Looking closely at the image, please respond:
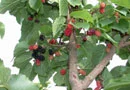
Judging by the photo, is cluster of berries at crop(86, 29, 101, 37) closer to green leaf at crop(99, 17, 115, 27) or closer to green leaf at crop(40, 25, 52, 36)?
green leaf at crop(99, 17, 115, 27)

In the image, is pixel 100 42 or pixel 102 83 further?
pixel 100 42

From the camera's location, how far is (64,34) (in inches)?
75.6

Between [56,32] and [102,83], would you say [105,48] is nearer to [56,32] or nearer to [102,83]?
[102,83]

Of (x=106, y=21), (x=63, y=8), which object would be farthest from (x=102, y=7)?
(x=63, y=8)

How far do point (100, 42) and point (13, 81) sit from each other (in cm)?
110

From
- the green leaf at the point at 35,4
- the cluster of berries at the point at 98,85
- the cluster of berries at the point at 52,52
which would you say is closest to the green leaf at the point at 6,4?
the green leaf at the point at 35,4

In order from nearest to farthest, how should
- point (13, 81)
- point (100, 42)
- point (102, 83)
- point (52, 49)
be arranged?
point (13, 81), point (102, 83), point (52, 49), point (100, 42)

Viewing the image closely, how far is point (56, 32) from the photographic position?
1722mm

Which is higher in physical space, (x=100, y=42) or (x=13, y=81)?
(x=100, y=42)

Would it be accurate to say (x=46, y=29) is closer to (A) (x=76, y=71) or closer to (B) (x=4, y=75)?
(A) (x=76, y=71)

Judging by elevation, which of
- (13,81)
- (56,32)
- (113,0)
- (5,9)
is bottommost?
(13,81)

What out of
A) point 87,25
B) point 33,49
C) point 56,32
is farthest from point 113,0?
point 33,49

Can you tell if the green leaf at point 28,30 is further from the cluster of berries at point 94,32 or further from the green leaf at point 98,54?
the cluster of berries at point 94,32

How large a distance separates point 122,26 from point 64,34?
34 centimetres
